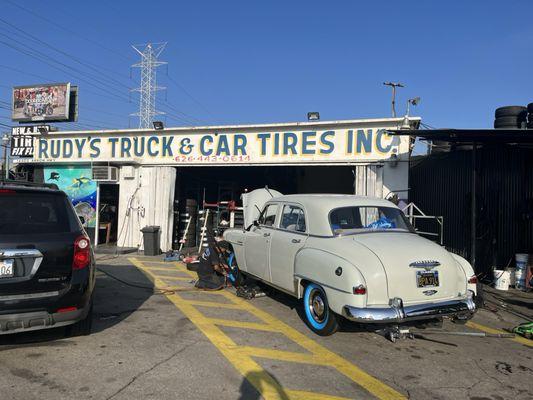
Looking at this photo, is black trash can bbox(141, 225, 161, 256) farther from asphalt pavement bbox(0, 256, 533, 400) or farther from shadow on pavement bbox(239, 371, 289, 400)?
shadow on pavement bbox(239, 371, 289, 400)

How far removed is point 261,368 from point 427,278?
2240 millimetres

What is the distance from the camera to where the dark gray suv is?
171 inches

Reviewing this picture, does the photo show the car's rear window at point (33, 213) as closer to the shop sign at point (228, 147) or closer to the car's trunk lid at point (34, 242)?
the car's trunk lid at point (34, 242)

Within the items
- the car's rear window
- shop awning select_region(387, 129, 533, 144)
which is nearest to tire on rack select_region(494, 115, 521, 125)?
shop awning select_region(387, 129, 533, 144)

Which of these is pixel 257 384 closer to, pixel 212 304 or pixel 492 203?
pixel 212 304

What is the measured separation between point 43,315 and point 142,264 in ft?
24.8

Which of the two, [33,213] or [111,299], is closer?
[33,213]

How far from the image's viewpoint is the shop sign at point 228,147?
12305 millimetres

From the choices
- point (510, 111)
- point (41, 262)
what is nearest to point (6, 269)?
point (41, 262)

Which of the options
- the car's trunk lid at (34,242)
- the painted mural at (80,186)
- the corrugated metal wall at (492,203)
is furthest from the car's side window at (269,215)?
the painted mural at (80,186)

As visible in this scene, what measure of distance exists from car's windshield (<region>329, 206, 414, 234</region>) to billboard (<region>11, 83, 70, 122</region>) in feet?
56.6

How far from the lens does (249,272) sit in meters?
7.91

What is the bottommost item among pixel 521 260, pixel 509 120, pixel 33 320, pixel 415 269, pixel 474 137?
pixel 33 320

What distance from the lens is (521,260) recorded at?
9906mm
